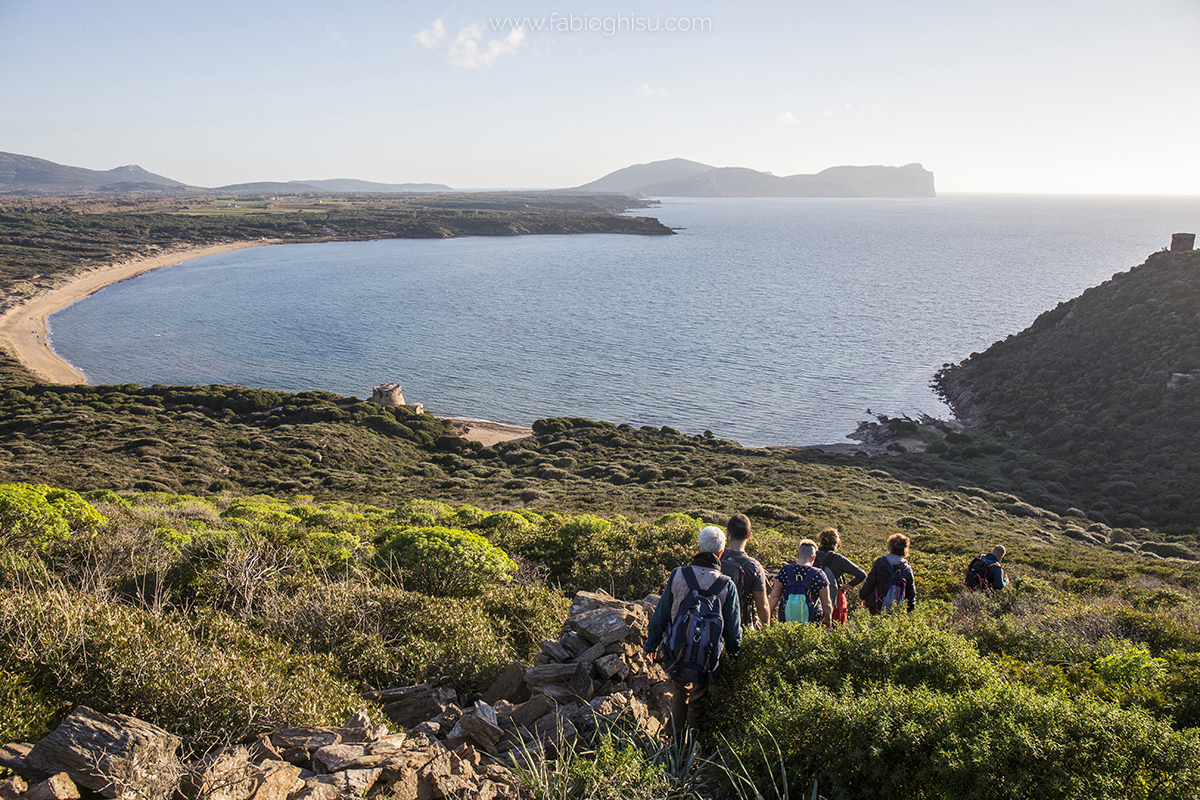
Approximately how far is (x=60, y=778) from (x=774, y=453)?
33623mm

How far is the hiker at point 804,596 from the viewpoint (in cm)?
628

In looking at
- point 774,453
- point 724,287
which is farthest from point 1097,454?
point 724,287

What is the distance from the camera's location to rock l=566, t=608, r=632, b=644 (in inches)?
233

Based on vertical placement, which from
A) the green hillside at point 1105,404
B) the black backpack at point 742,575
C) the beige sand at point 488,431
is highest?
the black backpack at point 742,575

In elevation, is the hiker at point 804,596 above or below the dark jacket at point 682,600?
below

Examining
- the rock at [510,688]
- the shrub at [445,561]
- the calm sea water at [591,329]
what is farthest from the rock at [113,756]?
the calm sea water at [591,329]

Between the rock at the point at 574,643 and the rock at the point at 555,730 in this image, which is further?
the rock at the point at 574,643

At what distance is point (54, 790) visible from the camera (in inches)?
139

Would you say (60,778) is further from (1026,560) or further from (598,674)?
(1026,560)

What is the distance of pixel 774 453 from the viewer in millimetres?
Result: 34719

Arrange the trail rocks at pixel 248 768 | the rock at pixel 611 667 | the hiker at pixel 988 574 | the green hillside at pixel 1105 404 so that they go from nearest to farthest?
the trail rocks at pixel 248 768, the rock at pixel 611 667, the hiker at pixel 988 574, the green hillside at pixel 1105 404

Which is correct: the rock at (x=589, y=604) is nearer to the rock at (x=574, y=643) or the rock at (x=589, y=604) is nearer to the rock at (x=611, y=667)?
the rock at (x=574, y=643)

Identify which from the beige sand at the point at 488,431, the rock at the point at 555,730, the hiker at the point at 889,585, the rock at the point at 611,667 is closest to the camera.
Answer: the rock at the point at 555,730

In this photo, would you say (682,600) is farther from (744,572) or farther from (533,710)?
(533,710)
